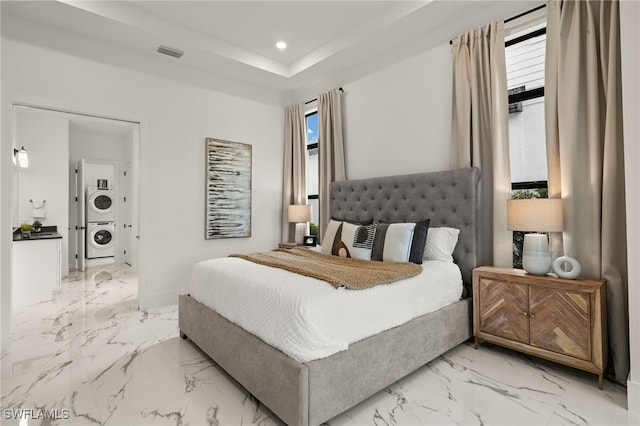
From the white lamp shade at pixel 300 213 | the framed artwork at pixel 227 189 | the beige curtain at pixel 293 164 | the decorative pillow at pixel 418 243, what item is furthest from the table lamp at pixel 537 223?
the framed artwork at pixel 227 189

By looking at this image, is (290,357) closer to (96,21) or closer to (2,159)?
(2,159)

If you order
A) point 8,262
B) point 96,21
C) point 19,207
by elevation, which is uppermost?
point 96,21

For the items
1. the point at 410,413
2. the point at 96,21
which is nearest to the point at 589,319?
the point at 410,413

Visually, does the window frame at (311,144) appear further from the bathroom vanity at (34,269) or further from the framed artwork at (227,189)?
the bathroom vanity at (34,269)

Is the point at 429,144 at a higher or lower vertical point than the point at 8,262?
higher

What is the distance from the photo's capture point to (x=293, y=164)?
4945 millimetres

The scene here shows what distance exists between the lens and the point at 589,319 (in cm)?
207

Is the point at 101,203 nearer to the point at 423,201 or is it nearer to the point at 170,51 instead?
the point at 170,51

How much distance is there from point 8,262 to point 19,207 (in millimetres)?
3005

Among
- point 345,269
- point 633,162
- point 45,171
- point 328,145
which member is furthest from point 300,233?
point 45,171

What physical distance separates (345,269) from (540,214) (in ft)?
4.58

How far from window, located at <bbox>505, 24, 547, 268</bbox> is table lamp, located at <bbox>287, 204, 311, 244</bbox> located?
247 cm

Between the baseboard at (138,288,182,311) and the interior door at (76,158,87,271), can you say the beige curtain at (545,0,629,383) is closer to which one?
the baseboard at (138,288,182,311)

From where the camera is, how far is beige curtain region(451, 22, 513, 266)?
2812 mm
